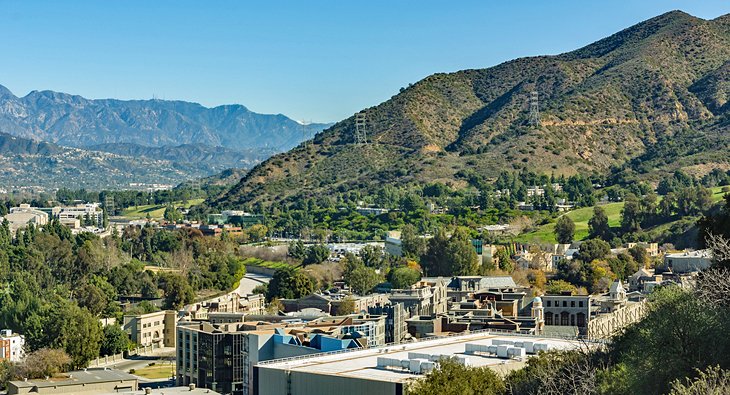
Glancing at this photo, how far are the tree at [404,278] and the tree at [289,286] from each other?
4860mm

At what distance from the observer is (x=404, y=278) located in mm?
78688

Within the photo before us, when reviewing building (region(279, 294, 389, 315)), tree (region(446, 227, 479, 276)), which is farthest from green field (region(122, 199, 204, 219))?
building (region(279, 294, 389, 315))

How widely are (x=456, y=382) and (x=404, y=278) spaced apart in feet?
161

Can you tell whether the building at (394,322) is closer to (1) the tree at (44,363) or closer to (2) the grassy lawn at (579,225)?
(1) the tree at (44,363)

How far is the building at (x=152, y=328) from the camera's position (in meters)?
71.6

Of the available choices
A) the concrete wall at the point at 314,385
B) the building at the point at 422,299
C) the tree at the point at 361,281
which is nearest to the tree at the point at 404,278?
the tree at the point at 361,281

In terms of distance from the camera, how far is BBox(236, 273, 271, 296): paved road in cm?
8825

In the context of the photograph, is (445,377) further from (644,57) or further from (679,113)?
(644,57)

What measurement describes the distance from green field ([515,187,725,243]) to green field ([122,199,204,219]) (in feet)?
213

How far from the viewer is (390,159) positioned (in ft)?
512

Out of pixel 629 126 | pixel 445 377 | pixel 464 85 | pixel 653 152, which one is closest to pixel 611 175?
pixel 653 152

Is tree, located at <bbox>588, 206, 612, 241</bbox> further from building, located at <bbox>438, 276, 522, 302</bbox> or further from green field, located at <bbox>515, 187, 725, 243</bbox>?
building, located at <bbox>438, 276, 522, 302</bbox>

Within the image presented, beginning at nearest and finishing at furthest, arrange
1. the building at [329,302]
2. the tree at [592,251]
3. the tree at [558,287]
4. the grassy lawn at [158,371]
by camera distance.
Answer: the grassy lawn at [158,371], the building at [329,302], the tree at [558,287], the tree at [592,251]

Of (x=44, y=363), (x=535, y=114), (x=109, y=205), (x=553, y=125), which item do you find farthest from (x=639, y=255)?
(x=109, y=205)
